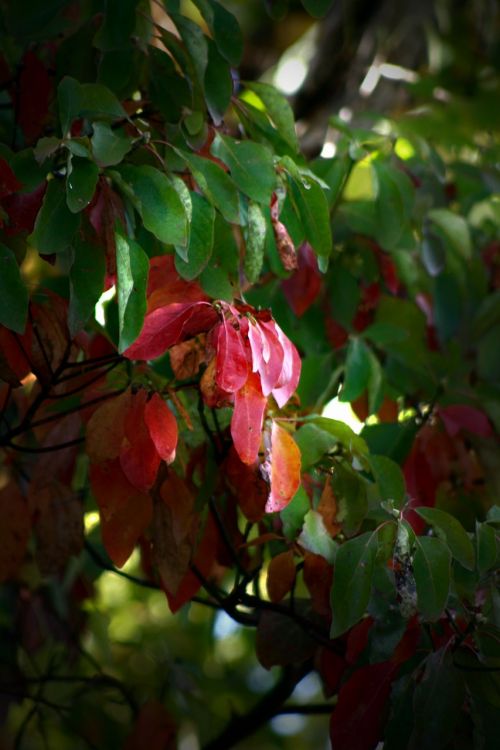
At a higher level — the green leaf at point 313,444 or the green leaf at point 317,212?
the green leaf at point 317,212

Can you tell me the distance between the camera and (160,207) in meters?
0.94

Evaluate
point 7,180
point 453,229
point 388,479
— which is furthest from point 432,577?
point 453,229

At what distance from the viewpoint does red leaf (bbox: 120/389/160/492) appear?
982mm

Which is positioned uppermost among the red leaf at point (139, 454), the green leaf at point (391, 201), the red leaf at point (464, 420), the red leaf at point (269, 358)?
the red leaf at point (269, 358)

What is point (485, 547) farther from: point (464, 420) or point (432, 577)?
point (464, 420)

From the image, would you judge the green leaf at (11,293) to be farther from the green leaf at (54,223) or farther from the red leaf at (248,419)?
the red leaf at (248,419)

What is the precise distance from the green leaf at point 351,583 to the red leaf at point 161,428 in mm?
189

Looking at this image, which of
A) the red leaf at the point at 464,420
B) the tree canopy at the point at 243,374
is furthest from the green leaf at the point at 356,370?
the red leaf at the point at 464,420

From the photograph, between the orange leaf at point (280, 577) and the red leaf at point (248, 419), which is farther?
the orange leaf at point (280, 577)

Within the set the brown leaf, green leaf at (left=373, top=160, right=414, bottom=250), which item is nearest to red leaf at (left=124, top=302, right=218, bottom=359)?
the brown leaf

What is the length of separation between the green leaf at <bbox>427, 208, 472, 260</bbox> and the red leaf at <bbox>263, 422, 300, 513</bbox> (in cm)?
64

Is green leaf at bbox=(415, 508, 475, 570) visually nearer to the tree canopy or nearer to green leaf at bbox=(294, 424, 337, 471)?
the tree canopy

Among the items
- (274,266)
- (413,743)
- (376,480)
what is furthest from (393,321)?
(413,743)

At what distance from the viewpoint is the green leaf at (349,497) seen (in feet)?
3.43
